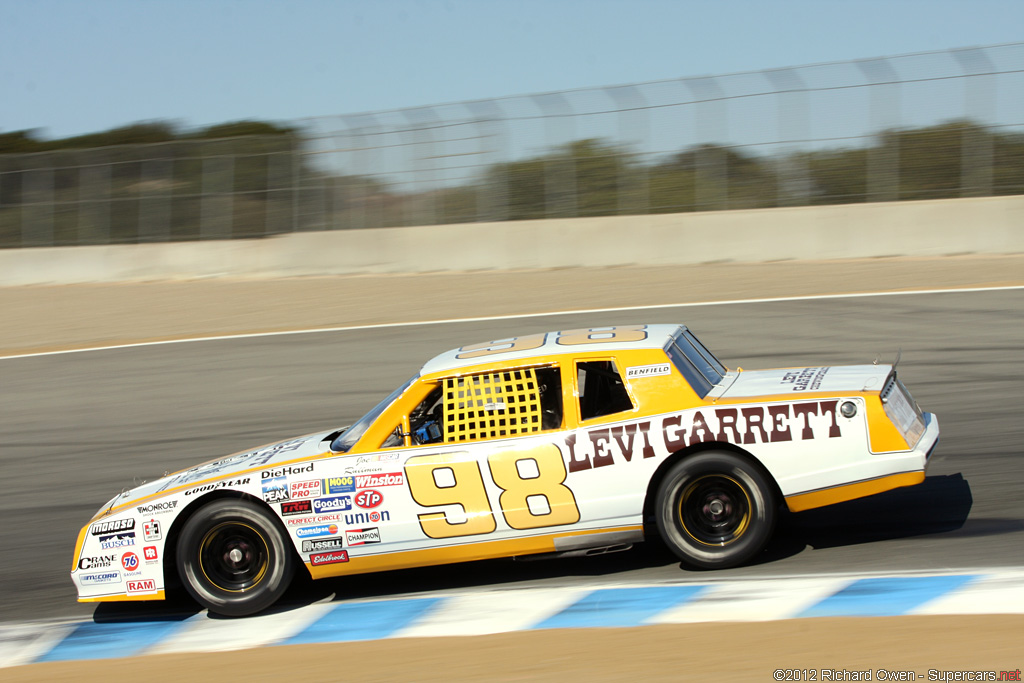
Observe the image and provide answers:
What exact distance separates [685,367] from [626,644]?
1711 millimetres

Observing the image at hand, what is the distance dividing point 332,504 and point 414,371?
6.23 metres

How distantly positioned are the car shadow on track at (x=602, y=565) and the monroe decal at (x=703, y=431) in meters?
0.80

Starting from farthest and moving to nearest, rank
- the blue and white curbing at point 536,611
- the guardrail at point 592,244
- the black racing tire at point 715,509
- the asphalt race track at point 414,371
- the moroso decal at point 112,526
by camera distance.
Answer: the guardrail at point 592,244 < the asphalt race track at point 414,371 < the moroso decal at point 112,526 < the black racing tire at point 715,509 < the blue and white curbing at point 536,611

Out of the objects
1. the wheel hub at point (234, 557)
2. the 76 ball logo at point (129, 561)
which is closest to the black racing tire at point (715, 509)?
the wheel hub at point (234, 557)

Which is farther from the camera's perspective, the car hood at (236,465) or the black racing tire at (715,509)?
the car hood at (236,465)

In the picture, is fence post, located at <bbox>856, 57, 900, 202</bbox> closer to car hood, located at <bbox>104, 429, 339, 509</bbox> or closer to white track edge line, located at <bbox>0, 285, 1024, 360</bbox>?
white track edge line, located at <bbox>0, 285, 1024, 360</bbox>

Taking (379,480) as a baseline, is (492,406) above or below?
above

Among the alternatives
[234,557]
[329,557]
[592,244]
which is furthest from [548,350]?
[592,244]

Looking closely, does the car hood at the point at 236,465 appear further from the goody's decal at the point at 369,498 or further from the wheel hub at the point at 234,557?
the goody's decal at the point at 369,498

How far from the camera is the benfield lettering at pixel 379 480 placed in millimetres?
5520

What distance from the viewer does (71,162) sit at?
28.1 meters

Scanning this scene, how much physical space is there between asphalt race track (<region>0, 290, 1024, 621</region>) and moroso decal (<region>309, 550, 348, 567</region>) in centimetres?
47

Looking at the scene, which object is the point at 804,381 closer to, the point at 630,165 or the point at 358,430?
the point at 358,430

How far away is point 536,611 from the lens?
5.34 m
